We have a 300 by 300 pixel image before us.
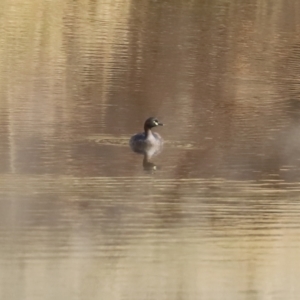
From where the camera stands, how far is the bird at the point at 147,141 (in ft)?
33.4

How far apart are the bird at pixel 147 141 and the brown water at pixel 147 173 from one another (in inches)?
5.8

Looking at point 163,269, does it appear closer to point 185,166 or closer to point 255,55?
point 185,166

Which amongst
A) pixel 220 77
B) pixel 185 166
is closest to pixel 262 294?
pixel 185 166

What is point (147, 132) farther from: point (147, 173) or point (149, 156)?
point (147, 173)

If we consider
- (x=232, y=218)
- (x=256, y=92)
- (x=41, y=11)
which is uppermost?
(x=232, y=218)

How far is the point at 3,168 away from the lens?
30.3 ft

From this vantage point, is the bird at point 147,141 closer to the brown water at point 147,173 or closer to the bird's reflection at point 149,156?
the bird's reflection at point 149,156

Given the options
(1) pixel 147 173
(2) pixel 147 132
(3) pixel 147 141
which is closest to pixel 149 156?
(3) pixel 147 141

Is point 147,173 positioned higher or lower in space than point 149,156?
higher

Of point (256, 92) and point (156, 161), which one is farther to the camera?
point (256, 92)

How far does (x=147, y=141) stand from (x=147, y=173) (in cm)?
83

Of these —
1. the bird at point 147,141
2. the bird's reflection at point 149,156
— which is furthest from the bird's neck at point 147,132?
the bird's reflection at point 149,156

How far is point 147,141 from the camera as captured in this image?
1019cm

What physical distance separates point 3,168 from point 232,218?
219cm
